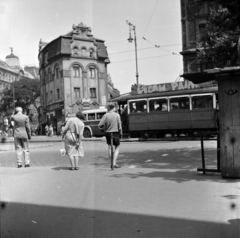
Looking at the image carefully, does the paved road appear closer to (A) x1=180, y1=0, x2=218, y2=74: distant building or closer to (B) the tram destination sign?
(B) the tram destination sign

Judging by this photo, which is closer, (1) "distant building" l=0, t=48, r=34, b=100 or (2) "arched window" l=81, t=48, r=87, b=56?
(2) "arched window" l=81, t=48, r=87, b=56

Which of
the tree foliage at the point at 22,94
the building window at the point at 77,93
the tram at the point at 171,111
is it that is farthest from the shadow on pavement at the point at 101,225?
the tree foliage at the point at 22,94

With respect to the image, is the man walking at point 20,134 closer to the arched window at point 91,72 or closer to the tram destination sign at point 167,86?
the tram destination sign at point 167,86

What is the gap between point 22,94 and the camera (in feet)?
213

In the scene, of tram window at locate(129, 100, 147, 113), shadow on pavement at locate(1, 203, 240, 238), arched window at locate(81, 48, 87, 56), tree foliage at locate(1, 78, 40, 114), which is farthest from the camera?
tree foliage at locate(1, 78, 40, 114)

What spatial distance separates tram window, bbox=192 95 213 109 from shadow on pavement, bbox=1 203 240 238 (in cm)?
1762

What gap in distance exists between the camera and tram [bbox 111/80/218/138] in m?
21.1

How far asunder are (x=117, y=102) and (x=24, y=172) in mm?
16345

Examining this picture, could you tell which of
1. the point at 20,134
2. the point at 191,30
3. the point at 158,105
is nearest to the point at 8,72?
the point at 191,30

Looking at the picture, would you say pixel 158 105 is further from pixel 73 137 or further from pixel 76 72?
pixel 76 72

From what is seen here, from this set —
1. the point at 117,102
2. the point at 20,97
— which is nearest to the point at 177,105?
the point at 117,102

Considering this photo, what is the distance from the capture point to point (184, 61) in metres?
37.0

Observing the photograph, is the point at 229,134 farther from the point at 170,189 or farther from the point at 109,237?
the point at 109,237

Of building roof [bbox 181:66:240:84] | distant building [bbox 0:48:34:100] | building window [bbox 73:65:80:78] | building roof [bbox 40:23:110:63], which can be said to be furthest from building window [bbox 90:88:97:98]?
building roof [bbox 181:66:240:84]
